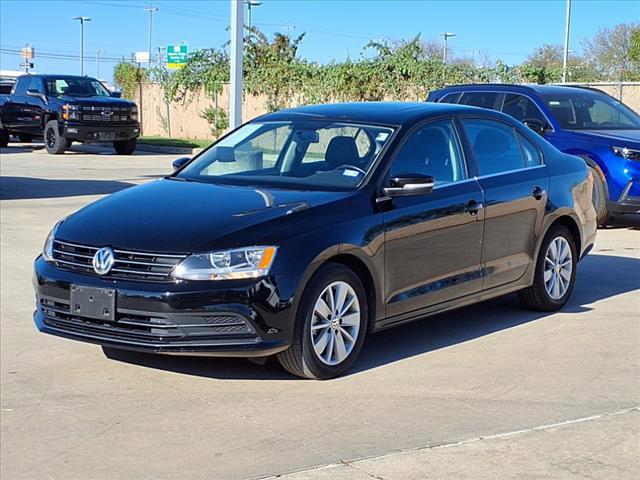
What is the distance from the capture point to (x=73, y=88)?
27.1 meters

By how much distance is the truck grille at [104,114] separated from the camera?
2572cm

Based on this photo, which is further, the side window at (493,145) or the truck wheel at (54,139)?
the truck wheel at (54,139)

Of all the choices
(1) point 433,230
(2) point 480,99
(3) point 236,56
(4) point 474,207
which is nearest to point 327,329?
(1) point 433,230

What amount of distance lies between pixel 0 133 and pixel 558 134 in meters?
21.4

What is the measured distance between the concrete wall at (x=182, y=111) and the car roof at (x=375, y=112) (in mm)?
23353

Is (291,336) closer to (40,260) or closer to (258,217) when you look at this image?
(258,217)

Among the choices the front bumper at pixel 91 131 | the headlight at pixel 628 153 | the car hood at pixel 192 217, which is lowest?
the car hood at pixel 192 217

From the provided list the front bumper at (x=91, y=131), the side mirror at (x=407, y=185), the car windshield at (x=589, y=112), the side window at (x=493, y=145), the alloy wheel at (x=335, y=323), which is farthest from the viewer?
the front bumper at (x=91, y=131)

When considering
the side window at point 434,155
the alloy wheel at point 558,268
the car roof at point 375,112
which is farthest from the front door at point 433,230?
the alloy wheel at point 558,268

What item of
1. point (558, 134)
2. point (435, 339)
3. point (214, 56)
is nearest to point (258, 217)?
point (435, 339)

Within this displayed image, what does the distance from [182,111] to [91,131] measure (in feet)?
31.3

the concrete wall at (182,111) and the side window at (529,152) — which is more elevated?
the concrete wall at (182,111)

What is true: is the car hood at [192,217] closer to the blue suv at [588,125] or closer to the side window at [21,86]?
the blue suv at [588,125]

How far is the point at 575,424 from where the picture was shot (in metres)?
5.10
